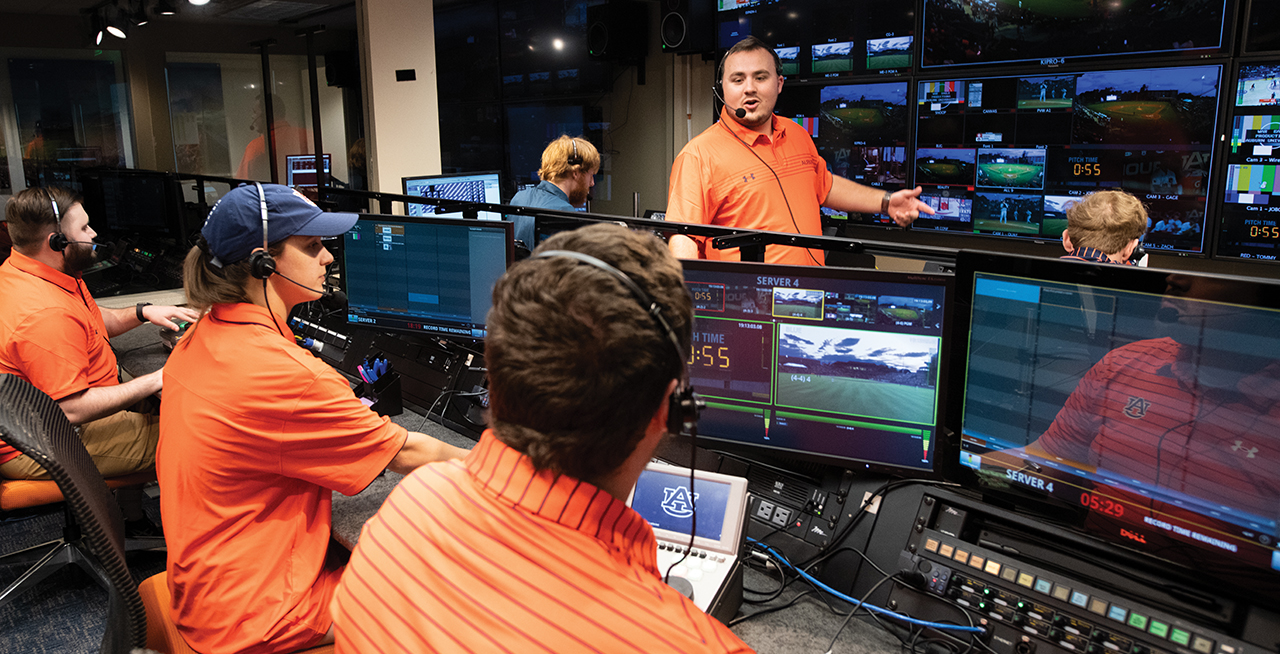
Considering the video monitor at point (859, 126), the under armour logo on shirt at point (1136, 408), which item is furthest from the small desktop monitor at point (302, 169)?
the under armour logo on shirt at point (1136, 408)

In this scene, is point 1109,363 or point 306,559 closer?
point 1109,363

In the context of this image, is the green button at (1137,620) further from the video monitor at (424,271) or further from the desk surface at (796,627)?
the video monitor at (424,271)

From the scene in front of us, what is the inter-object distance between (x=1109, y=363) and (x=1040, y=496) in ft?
0.72

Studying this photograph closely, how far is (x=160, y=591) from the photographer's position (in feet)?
5.47

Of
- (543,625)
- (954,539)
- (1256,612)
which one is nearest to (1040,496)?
(954,539)

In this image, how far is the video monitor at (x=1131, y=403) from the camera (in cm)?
96

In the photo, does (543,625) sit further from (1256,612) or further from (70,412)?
(70,412)

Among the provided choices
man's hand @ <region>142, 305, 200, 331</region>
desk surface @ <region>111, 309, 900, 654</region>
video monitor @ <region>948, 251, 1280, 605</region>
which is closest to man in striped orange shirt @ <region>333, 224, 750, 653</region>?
desk surface @ <region>111, 309, 900, 654</region>

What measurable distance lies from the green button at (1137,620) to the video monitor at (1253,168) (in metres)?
2.86

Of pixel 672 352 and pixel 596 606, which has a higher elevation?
pixel 672 352

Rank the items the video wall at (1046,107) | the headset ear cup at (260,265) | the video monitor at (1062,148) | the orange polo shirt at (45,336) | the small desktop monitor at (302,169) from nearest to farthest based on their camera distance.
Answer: the headset ear cup at (260,265)
the orange polo shirt at (45,336)
the video wall at (1046,107)
the video monitor at (1062,148)
the small desktop monitor at (302,169)

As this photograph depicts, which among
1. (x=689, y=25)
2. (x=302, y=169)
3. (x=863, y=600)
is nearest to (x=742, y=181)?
(x=863, y=600)

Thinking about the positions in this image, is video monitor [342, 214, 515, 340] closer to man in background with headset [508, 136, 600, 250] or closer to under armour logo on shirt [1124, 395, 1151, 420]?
man in background with headset [508, 136, 600, 250]

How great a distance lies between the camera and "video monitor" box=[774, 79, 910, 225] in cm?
421
